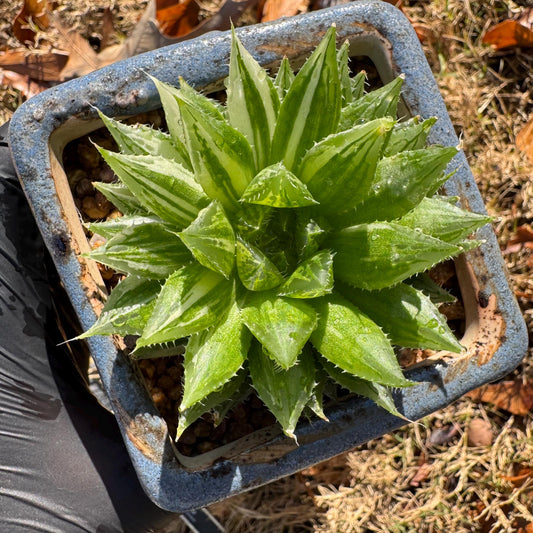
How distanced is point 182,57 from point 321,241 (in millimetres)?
452

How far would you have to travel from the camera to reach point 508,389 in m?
1.76

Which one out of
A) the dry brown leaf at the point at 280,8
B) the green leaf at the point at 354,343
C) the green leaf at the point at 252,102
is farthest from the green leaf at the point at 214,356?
the dry brown leaf at the point at 280,8

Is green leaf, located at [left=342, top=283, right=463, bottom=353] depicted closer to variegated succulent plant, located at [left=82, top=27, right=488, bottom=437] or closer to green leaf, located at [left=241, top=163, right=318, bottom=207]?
variegated succulent plant, located at [left=82, top=27, right=488, bottom=437]

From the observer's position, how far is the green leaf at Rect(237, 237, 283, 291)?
820mm

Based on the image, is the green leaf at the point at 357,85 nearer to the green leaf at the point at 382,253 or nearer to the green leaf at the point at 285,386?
the green leaf at the point at 382,253

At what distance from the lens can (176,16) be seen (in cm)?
166

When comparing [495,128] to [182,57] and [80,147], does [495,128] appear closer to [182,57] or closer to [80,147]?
[182,57]

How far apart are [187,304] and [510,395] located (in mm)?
1249

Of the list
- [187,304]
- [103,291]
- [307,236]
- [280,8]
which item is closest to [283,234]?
[307,236]

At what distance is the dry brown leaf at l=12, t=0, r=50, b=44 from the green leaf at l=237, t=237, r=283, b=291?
1209mm

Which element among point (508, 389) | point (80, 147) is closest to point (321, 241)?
point (80, 147)

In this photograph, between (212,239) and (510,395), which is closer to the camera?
(212,239)

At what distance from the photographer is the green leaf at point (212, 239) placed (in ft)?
2.53

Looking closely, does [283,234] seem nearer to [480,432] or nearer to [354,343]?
[354,343]
